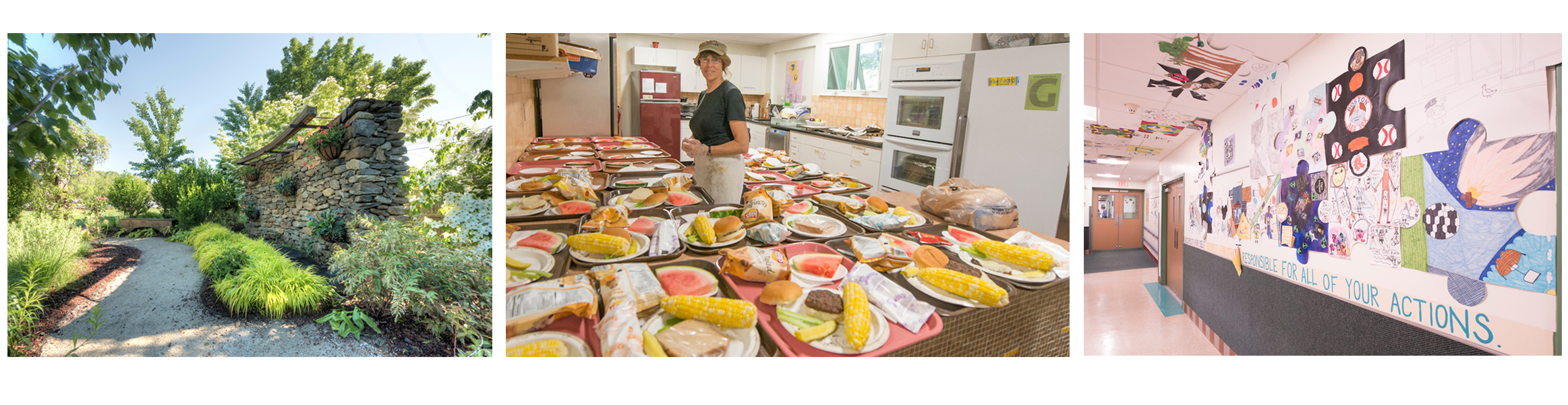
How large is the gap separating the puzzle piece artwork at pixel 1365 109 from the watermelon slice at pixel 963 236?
1183mm

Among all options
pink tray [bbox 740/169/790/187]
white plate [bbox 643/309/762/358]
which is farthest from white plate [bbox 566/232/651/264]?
pink tray [bbox 740/169/790/187]

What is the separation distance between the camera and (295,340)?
2631mm

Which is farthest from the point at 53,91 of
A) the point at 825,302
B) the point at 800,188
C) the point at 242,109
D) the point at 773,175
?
the point at 825,302

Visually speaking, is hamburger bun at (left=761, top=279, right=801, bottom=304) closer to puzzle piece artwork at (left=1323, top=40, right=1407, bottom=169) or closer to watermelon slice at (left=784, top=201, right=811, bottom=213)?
watermelon slice at (left=784, top=201, right=811, bottom=213)

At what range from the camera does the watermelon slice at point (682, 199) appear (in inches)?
60.2

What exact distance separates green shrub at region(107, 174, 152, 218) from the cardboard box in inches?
91.8

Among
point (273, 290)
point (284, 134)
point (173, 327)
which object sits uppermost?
point (284, 134)

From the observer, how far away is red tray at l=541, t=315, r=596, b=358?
863mm

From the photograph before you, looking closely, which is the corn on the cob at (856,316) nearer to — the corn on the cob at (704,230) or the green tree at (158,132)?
the corn on the cob at (704,230)

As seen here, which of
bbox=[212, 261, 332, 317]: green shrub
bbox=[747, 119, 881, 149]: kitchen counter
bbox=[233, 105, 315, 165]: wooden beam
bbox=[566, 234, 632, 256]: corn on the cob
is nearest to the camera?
bbox=[566, 234, 632, 256]: corn on the cob

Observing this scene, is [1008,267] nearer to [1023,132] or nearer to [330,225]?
[1023,132]

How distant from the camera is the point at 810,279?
1035mm

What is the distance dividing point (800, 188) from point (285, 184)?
3.66 meters

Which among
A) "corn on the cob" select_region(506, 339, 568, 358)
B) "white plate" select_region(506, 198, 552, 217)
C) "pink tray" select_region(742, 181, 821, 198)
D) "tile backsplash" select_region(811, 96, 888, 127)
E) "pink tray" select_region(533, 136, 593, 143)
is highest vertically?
"tile backsplash" select_region(811, 96, 888, 127)
